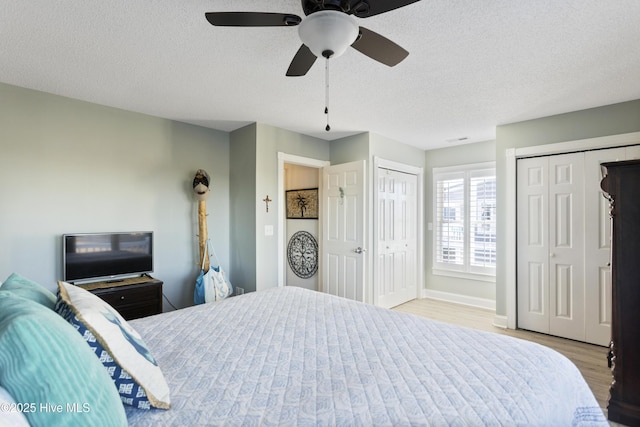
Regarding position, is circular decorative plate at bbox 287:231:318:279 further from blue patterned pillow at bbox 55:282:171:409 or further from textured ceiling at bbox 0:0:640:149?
blue patterned pillow at bbox 55:282:171:409

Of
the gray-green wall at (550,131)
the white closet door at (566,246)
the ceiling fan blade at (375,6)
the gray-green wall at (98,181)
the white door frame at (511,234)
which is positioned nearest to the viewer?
the ceiling fan blade at (375,6)

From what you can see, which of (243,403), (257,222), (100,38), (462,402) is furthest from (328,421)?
(257,222)

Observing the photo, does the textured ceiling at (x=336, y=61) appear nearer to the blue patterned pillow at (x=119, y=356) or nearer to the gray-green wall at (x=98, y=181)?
the gray-green wall at (x=98, y=181)

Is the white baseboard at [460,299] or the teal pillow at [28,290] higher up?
the teal pillow at [28,290]

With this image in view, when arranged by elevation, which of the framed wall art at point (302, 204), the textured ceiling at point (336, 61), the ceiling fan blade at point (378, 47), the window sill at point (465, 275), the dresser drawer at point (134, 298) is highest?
the textured ceiling at point (336, 61)

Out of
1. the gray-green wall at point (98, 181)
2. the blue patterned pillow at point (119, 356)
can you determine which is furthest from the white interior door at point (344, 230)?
the blue patterned pillow at point (119, 356)

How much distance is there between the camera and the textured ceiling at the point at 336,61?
1.72m

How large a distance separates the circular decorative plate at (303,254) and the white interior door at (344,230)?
0.82ft

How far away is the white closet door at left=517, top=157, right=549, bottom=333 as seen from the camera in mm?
3467

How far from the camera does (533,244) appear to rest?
3549mm

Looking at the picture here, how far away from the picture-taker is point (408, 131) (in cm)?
403

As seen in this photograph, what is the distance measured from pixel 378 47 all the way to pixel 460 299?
13.7 feet

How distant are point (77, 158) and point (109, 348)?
2806 millimetres

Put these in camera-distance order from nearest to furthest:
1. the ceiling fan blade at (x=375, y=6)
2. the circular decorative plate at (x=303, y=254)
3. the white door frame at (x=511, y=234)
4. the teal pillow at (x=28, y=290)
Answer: the teal pillow at (x=28, y=290)
the ceiling fan blade at (x=375, y=6)
the white door frame at (x=511, y=234)
the circular decorative plate at (x=303, y=254)
